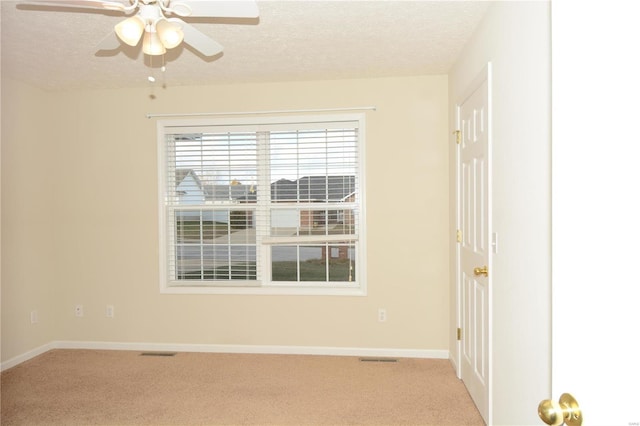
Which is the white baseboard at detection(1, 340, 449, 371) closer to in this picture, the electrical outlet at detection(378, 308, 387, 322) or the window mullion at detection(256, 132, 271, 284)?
the electrical outlet at detection(378, 308, 387, 322)

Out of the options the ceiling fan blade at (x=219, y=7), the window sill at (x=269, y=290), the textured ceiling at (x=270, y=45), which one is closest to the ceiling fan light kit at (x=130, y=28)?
the ceiling fan blade at (x=219, y=7)

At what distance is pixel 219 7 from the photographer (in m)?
1.83

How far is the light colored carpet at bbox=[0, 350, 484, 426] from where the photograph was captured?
2.71 m

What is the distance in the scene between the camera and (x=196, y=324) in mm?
3998

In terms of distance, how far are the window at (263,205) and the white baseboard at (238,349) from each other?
54 centimetres

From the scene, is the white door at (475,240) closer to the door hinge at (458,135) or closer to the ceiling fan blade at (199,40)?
the door hinge at (458,135)

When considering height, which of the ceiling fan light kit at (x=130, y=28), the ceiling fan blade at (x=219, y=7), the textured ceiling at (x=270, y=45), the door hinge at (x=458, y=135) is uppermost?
the textured ceiling at (x=270, y=45)

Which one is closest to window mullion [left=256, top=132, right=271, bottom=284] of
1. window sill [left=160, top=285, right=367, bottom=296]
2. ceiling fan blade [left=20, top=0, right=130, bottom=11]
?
window sill [left=160, top=285, right=367, bottom=296]

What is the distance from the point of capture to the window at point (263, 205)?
3.89m

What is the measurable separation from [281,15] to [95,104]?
2.54 metres
